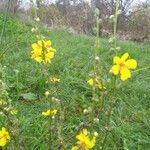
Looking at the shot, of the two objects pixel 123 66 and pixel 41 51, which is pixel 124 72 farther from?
pixel 41 51

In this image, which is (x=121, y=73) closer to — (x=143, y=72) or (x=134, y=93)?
(x=134, y=93)

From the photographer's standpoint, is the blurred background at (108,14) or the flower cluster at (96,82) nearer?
the flower cluster at (96,82)

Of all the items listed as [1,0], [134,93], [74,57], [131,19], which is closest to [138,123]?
[134,93]

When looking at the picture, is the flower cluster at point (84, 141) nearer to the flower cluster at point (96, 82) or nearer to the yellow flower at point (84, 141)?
the yellow flower at point (84, 141)

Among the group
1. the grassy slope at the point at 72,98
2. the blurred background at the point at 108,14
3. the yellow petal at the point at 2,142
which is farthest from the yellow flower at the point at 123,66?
the blurred background at the point at 108,14

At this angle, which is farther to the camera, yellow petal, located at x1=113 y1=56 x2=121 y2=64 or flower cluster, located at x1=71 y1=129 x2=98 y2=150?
flower cluster, located at x1=71 y1=129 x2=98 y2=150

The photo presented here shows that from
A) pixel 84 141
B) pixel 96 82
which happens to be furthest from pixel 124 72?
pixel 84 141

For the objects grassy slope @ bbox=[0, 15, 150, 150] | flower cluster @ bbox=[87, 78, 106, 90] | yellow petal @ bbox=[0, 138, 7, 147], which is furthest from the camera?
grassy slope @ bbox=[0, 15, 150, 150]

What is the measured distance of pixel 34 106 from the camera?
3.65 metres

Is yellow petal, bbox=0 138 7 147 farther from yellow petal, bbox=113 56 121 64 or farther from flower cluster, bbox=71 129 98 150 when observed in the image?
yellow petal, bbox=113 56 121 64

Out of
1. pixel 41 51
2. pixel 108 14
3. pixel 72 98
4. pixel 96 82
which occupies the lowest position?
pixel 108 14

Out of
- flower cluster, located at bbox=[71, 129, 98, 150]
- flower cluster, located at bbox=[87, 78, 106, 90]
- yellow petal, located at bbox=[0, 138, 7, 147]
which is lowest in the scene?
yellow petal, located at bbox=[0, 138, 7, 147]

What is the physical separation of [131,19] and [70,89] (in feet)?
51.6

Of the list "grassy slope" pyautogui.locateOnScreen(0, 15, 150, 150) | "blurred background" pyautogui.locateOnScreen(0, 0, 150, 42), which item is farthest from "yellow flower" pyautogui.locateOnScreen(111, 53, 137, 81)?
"blurred background" pyautogui.locateOnScreen(0, 0, 150, 42)
